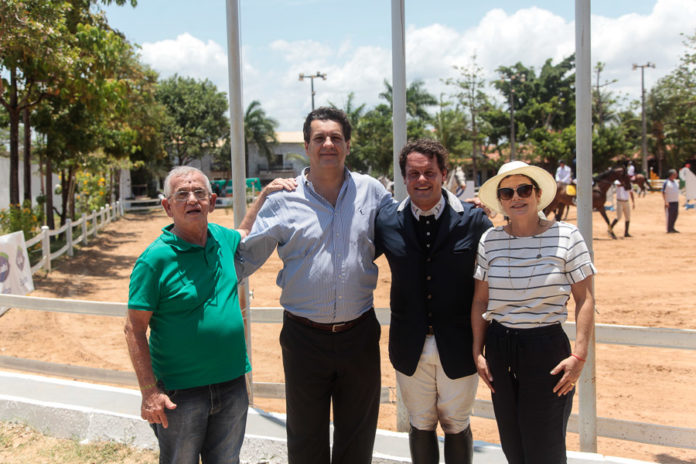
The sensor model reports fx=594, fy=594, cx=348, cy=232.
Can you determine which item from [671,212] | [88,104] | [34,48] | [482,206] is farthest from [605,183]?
[482,206]

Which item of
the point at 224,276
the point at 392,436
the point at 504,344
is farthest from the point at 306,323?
the point at 392,436

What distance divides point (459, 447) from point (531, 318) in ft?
2.40

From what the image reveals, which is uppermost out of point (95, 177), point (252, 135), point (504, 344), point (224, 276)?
point (252, 135)

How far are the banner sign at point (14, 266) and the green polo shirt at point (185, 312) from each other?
737 centimetres

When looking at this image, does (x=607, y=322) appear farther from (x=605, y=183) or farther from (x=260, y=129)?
(x=260, y=129)

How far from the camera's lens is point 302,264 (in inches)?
113

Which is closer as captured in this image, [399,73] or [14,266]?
[399,73]

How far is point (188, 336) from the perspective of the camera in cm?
247

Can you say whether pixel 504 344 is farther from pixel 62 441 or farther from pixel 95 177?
pixel 95 177

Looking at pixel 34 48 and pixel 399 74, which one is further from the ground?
pixel 34 48

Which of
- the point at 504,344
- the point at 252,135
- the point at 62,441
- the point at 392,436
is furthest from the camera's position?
the point at 252,135

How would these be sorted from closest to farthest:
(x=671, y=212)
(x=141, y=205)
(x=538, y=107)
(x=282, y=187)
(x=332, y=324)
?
(x=332, y=324)
(x=282, y=187)
(x=671, y=212)
(x=141, y=205)
(x=538, y=107)

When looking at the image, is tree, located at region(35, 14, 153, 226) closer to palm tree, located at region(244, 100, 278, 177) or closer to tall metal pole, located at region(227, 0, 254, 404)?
tall metal pole, located at region(227, 0, 254, 404)

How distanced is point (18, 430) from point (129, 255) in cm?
1382
